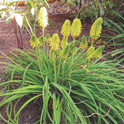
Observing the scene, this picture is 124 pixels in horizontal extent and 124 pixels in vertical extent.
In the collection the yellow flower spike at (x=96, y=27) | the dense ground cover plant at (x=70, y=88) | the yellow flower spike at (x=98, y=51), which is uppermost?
the yellow flower spike at (x=96, y=27)

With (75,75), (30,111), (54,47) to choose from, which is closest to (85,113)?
(75,75)

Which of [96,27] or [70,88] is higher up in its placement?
[96,27]

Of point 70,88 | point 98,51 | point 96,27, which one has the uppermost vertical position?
point 96,27

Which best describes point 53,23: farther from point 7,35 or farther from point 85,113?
point 85,113

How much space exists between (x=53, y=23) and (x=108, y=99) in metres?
2.35

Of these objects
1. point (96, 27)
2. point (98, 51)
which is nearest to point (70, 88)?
point (98, 51)

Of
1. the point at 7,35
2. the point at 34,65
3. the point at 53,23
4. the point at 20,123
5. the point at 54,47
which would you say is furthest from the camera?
the point at 53,23

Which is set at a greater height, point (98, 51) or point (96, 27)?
point (96, 27)

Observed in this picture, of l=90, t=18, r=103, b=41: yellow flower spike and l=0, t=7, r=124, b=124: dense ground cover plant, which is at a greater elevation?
l=90, t=18, r=103, b=41: yellow flower spike

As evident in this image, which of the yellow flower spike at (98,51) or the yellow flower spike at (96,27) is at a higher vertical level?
the yellow flower spike at (96,27)

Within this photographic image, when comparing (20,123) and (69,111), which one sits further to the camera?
(20,123)

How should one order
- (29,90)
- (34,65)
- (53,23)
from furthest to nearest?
(53,23) → (34,65) → (29,90)

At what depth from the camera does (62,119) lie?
123cm

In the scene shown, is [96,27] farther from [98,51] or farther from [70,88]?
[70,88]
